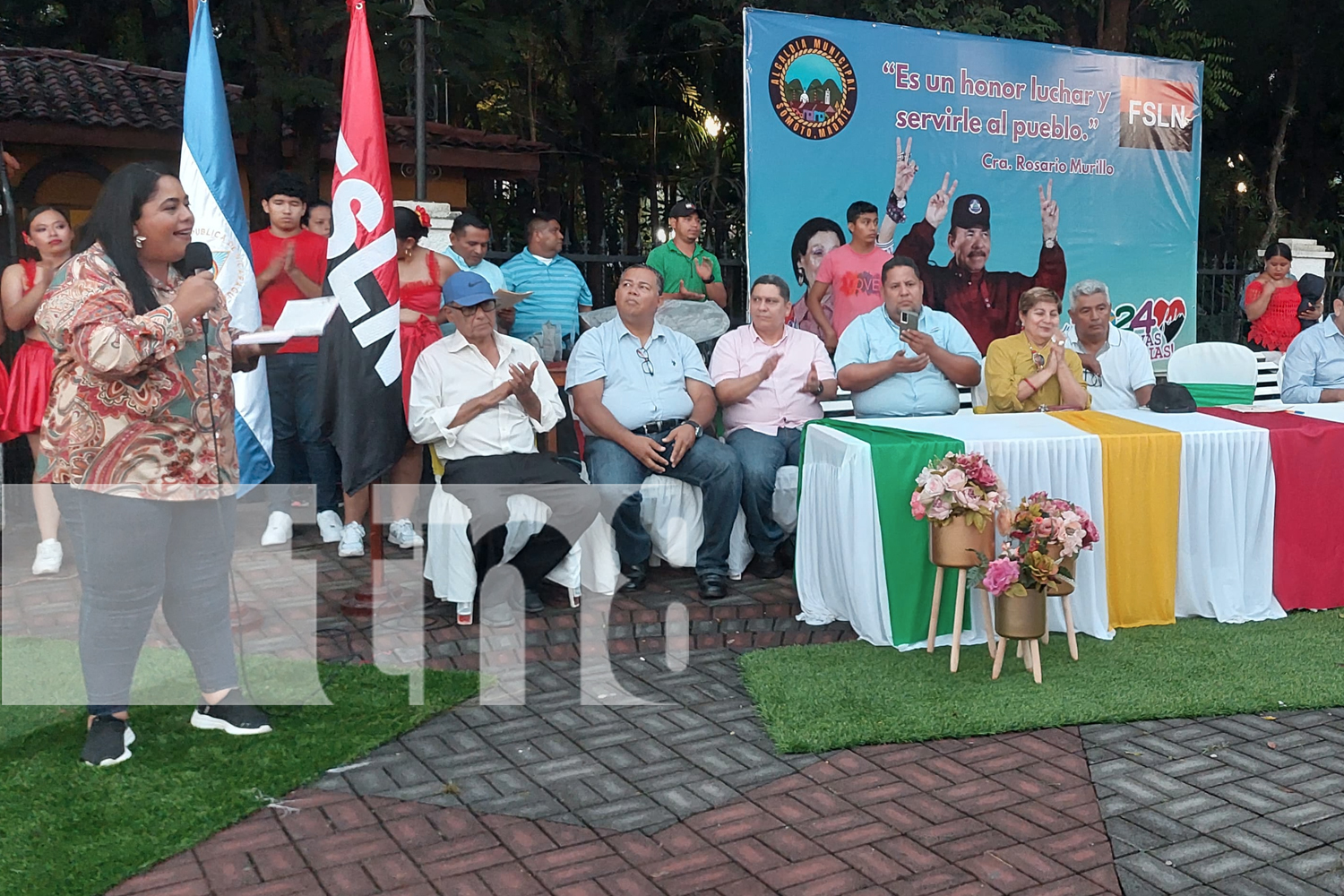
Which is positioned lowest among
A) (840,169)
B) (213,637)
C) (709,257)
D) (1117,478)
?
(213,637)

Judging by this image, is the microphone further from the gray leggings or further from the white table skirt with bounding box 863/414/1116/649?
the white table skirt with bounding box 863/414/1116/649

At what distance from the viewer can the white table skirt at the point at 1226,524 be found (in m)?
5.07

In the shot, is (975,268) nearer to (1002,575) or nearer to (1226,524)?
(1226,524)

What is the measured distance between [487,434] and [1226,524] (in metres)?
3.24

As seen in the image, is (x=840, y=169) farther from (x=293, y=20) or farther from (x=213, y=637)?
(x=213, y=637)

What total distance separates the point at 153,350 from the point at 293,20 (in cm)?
782

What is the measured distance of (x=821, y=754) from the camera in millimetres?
3732

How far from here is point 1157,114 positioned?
981 cm

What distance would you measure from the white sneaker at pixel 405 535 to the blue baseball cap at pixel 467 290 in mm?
1556

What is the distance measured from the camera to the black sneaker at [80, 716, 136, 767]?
3.57m

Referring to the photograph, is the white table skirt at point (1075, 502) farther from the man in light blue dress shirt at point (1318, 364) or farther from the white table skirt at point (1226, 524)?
the man in light blue dress shirt at point (1318, 364)

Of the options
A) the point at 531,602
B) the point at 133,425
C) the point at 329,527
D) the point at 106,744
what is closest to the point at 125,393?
the point at 133,425

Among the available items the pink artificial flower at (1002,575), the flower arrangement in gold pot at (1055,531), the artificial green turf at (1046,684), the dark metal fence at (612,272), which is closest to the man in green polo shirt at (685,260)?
the dark metal fence at (612,272)

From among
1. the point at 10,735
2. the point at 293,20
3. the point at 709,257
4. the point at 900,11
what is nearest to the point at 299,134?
the point at 293,20
